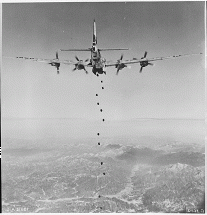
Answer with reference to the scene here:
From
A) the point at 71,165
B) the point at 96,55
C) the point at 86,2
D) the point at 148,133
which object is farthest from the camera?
the point at 148,133

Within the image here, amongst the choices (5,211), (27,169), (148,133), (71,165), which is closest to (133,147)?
(148,133)

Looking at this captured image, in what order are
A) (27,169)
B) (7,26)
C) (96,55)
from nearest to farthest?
(96,55), (7,26), (27,169)

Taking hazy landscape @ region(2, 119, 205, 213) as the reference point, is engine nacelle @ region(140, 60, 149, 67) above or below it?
above

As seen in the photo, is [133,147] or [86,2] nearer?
[86,2]

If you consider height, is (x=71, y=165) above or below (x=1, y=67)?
below

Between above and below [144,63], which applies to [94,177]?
below

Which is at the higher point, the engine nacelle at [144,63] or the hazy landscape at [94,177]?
the engine nacelle at [144,63]

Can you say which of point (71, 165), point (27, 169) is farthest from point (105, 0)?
point (71, 165)

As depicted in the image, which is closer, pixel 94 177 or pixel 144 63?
pixel 144 63

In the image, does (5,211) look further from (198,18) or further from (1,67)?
(198,18)

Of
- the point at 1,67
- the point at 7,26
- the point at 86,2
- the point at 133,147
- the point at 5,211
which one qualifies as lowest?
the point at 133,147
